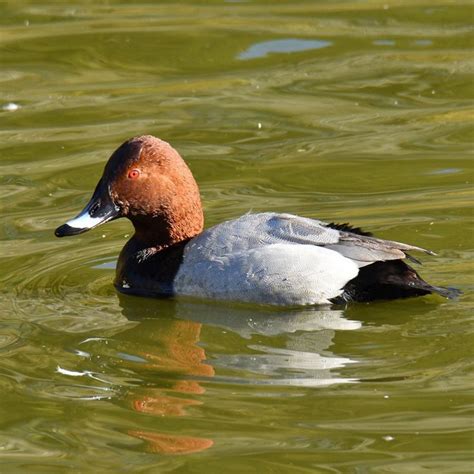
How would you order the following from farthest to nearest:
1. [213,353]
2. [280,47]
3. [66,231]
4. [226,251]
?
[280,47] < [66,231] < [226,251] < [213,353]

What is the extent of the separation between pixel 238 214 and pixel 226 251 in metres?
1.44

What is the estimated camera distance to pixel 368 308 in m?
6.94

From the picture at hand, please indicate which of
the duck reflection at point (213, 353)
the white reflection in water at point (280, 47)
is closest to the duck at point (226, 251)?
the duck reflection at point (213, 353)

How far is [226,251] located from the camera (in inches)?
278

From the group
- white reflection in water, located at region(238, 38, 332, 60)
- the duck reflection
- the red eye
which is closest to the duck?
the red eye

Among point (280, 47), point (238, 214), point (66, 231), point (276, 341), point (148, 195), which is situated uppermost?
point (280, 47)

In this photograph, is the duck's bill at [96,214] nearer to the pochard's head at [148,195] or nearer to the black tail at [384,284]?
the pochard's head at [148,195]

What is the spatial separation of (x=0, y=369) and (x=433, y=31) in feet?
22.8

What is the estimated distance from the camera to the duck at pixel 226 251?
691cm

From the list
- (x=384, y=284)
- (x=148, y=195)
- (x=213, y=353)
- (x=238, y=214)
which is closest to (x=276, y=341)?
(x=213, y=353)

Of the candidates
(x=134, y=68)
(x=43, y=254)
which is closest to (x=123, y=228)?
(x=43, y=254)

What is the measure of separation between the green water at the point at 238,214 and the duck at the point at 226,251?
0.12 metres

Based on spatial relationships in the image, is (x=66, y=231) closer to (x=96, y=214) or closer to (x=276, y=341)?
(x=96, y=214)

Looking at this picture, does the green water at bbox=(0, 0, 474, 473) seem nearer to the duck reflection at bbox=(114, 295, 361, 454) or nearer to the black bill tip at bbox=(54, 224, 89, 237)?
the duck reflection at bbox=(114, 295, 361, 454)
